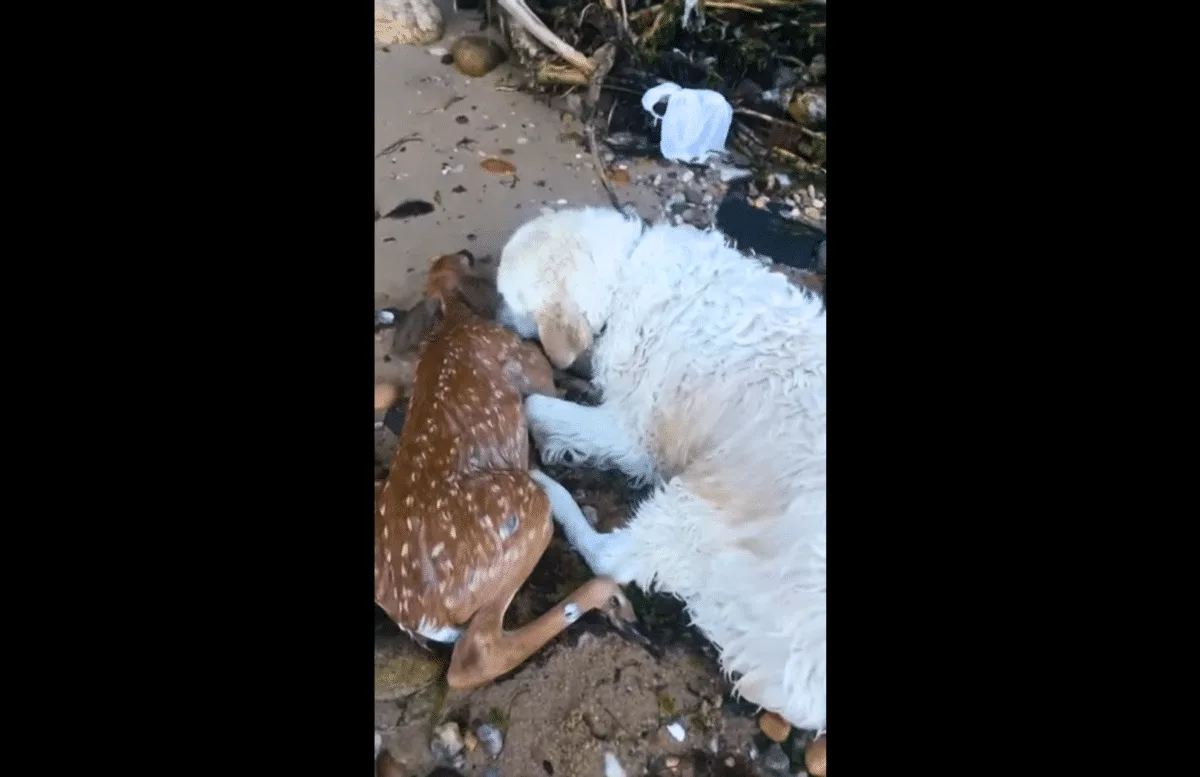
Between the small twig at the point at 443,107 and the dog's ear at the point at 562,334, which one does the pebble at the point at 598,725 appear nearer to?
the dog's ear at the point at 562,334

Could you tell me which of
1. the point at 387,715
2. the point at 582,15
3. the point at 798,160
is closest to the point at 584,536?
the point at 387,715

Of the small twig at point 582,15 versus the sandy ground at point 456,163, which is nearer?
the sandy ground at point 456,163

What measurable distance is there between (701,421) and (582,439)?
23cm

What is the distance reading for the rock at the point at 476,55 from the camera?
1574 mm

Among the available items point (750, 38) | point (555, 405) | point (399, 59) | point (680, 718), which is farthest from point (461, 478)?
point (750, 38)

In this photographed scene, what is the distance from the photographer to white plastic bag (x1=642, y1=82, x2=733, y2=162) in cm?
154

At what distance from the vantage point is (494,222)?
1471 mm

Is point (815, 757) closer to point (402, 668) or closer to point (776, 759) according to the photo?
point (776, 759)

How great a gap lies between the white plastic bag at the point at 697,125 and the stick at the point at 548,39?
7.8 inches

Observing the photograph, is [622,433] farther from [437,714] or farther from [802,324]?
[437,714]

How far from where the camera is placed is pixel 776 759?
44.0 inches

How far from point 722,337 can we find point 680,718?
67cm

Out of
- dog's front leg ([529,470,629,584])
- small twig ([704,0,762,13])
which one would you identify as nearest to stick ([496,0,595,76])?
small twig ([704,0,762,13])

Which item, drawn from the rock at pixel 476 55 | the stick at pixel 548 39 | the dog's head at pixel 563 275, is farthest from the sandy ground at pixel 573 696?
the stick at pixel 548 39
